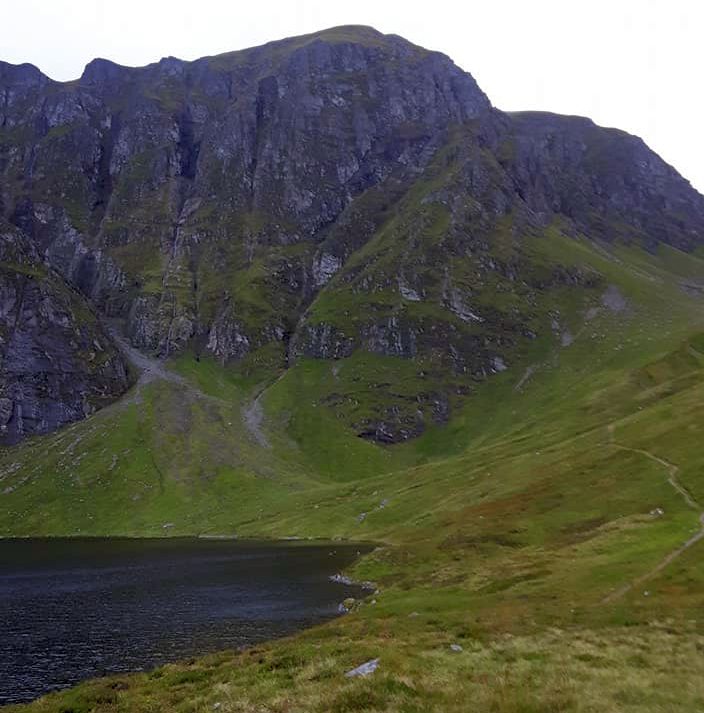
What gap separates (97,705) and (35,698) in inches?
591

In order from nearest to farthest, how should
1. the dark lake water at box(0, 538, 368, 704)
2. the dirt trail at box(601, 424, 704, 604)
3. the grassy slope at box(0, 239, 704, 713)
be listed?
the grassy slope at box(0, 239, 704, 713)
the dirt trail at box(601, 424, 704, 604)
the dark lake water at box(0, 538, 368, 704)

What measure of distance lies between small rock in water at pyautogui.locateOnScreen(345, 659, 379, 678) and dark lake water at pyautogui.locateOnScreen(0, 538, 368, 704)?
96.8 ft

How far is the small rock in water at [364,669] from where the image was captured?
3529 centimetres

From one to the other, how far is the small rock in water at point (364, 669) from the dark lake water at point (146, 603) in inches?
1161

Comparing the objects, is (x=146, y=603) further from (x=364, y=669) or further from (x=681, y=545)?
(x=681, y=545)

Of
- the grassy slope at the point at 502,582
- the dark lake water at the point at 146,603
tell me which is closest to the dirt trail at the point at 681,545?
the grassy slope at the point at 502,582

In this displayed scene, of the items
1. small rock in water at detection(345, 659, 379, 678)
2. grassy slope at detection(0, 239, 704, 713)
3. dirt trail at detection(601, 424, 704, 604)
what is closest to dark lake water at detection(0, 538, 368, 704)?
grassy slope at detection(0, 239, 704, 713)

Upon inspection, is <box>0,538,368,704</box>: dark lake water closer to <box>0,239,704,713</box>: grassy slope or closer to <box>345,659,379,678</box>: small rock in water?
<box>0,239,704,713</box>: grassy slope

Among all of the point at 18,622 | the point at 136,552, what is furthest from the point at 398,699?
the point at 136,552

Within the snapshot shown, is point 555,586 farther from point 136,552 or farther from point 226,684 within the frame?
point 136,552

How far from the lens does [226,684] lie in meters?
38.9

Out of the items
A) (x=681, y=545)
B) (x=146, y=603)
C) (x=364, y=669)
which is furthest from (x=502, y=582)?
(x=146, y=603)

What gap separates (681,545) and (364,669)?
53.3 meters

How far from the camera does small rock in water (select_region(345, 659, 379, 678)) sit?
116 ft
